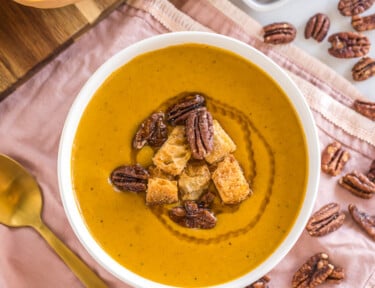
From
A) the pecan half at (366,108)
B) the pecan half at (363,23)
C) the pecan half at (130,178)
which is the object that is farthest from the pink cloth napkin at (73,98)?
the pecan half at (130,178)

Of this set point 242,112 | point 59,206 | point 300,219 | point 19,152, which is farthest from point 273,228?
point 19,152

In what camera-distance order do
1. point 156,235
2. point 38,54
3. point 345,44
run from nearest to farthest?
point 156,235 < point 38,54 < point 345,44

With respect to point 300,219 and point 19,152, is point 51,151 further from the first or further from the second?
point 300,219

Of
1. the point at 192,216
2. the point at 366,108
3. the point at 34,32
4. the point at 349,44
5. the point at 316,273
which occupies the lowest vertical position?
the point at 316,273

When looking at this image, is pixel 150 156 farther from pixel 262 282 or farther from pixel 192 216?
pixel 262 282

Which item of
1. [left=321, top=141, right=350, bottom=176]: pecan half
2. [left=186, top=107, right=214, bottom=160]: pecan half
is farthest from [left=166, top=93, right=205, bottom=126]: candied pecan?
[left=321, top=141, right=350, bottom=176]: pecan half

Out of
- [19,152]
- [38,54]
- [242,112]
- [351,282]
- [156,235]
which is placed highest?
[38,54]

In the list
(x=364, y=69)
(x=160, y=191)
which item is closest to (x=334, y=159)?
(x=364, y=69)
